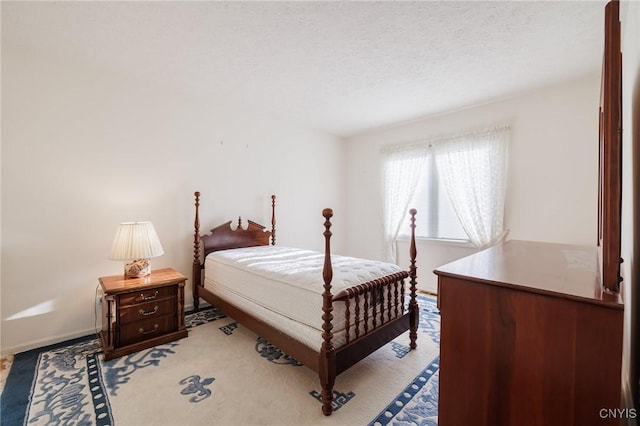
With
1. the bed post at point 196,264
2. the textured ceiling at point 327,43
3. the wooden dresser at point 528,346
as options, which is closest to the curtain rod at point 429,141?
the textured ceiling at point 327,43

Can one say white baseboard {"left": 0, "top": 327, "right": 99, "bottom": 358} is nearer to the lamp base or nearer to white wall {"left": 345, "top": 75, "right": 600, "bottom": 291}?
the lamp base

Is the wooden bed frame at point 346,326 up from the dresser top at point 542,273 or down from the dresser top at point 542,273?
down

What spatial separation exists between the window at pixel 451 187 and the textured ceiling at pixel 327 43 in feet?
2.33

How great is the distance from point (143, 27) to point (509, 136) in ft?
12.9

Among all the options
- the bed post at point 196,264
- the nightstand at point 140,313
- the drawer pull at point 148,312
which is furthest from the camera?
the bed post at point 196,264

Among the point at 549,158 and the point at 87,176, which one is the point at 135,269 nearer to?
the point at 87,176

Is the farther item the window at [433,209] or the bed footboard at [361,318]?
the window at [433,209]

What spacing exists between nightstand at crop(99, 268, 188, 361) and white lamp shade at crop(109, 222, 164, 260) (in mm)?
250

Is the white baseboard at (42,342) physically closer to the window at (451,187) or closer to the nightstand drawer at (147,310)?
the nightstand drawer at (147,310)

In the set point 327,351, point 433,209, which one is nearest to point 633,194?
point 327,351

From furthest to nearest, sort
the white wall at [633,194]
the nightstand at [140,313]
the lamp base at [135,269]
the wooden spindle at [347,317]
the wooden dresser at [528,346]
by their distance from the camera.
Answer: the lamp base at [135,269] → the nightstand at [140,313] → the wooden spindle at [347,317] → the white wall at [633,194] → the wooden dresser at [528,346]

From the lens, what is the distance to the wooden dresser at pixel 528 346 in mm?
828

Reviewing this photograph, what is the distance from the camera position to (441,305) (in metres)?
1.17

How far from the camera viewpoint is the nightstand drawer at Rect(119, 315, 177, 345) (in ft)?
7.66
